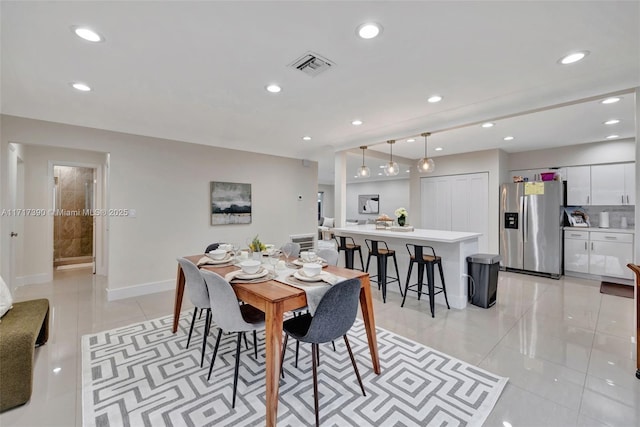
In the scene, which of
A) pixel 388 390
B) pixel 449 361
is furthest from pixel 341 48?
pixel 449 361

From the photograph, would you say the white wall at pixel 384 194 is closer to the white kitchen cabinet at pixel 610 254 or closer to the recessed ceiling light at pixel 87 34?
the white kitchen cabinet at pixel 610 254

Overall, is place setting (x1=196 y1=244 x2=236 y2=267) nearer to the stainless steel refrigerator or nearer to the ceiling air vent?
the ceiling air vent

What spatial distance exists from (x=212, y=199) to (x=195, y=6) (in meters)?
3.62

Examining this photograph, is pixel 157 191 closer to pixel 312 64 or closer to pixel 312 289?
pixel 312 64

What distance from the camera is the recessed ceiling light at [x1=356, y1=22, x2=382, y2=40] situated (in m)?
1.78

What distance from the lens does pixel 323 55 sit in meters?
2.15

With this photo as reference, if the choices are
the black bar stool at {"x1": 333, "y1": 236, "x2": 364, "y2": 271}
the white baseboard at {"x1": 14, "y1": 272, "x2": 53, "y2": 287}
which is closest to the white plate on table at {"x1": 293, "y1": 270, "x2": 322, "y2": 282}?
the black bar stool at {"x1": 333, "y1": 236, "x2": 364, "y2": 271}

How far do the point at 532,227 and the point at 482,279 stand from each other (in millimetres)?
2642

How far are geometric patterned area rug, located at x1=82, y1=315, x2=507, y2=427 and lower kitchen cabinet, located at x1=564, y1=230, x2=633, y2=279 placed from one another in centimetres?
451

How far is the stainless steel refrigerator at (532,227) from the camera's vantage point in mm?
5148

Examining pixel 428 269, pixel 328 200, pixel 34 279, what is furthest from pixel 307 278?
pixel 328 200

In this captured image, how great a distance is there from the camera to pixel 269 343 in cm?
171

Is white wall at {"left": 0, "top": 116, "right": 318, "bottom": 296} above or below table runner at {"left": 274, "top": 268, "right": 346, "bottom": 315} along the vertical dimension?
above

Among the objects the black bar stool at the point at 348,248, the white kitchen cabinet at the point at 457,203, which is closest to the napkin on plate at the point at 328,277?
the black bar stool at the point at 348,248
